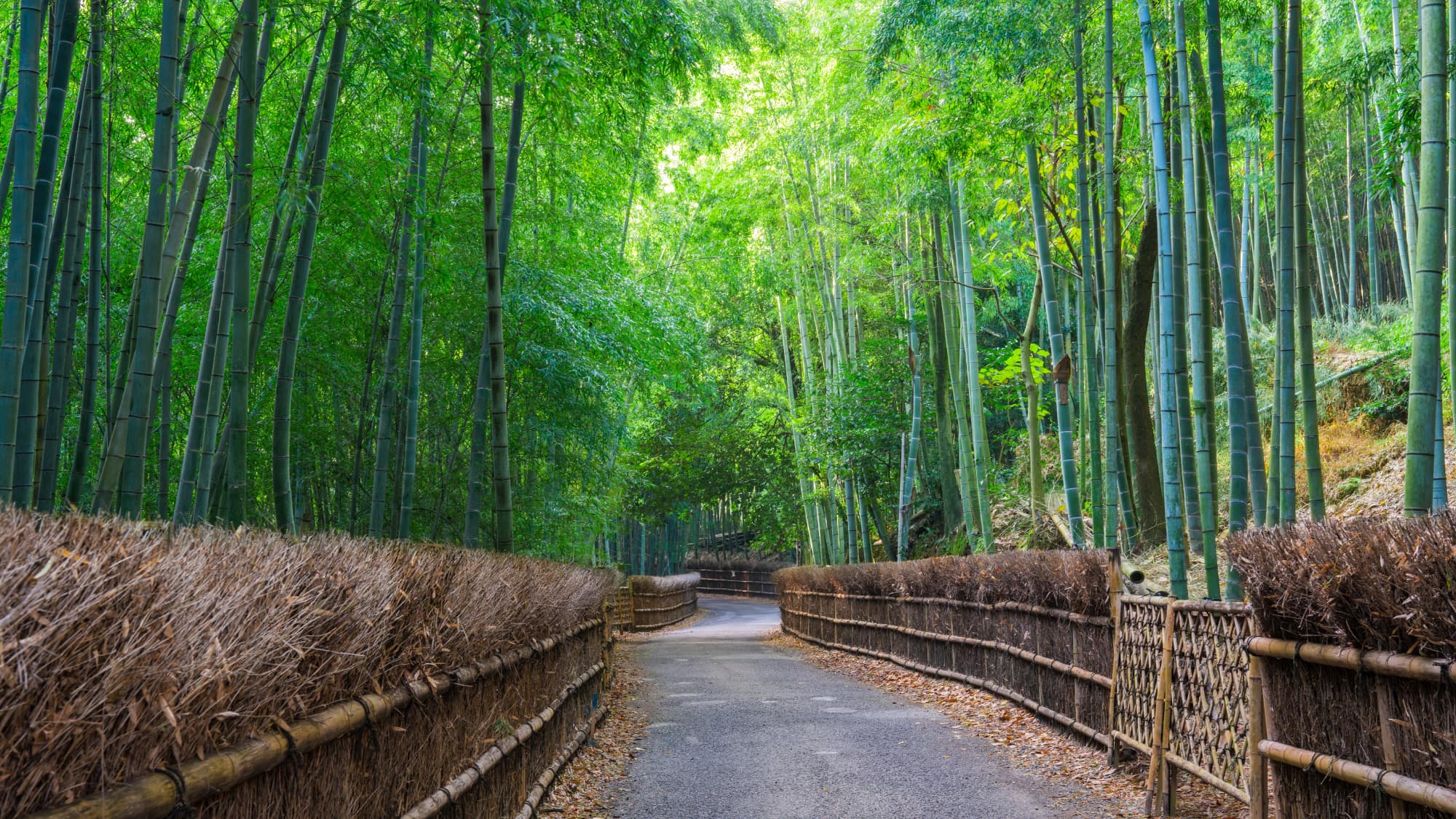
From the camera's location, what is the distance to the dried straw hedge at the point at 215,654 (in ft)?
3.66

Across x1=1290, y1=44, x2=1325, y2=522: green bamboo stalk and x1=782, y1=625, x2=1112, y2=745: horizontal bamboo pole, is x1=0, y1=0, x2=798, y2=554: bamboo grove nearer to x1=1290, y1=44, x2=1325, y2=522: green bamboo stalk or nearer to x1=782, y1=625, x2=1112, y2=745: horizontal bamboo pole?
x1=1290, y1=44, x2=1325, y2=522: green bamboo stalk

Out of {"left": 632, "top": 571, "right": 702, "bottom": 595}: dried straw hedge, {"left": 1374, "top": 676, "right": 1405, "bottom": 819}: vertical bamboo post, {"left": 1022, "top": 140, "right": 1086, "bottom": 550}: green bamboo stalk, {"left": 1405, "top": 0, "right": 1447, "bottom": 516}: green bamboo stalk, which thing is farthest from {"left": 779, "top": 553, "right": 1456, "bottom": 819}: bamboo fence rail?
{"left": 632, "top": 571, "right": 702, "bottom": 595}: dried straw hedge

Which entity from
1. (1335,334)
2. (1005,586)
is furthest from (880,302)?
(1005,586)

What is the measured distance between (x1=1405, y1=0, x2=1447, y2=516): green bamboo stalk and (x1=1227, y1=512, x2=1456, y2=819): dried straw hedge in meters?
0.66

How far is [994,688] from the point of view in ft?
22.0

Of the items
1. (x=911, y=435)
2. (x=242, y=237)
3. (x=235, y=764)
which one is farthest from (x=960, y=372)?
(x=235, y=764)

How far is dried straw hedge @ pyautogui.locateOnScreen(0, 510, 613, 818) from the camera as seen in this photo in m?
1.12

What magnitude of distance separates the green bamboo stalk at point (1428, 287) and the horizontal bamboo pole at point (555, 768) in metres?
2.99

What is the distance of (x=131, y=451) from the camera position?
315 centimetres

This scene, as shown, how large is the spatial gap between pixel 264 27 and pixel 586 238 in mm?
5140

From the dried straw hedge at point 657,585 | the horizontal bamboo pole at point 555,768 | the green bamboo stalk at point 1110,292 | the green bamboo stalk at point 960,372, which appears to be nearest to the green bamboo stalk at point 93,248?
the horizontal bamboo pole at point 555,768

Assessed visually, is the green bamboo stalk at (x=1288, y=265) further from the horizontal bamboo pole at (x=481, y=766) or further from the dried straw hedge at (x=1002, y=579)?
the horizontal bamboo pole at (x=481, y=766)

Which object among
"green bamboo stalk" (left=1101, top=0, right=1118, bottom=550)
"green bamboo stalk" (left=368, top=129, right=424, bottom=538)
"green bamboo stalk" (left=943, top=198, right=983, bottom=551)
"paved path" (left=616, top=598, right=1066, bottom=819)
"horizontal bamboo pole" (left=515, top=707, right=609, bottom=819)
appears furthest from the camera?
"green bamboo stalk" (left=943, top=198, right=983, bottom=551)

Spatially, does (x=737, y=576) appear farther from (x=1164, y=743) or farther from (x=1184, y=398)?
(x=1164, y=743)
